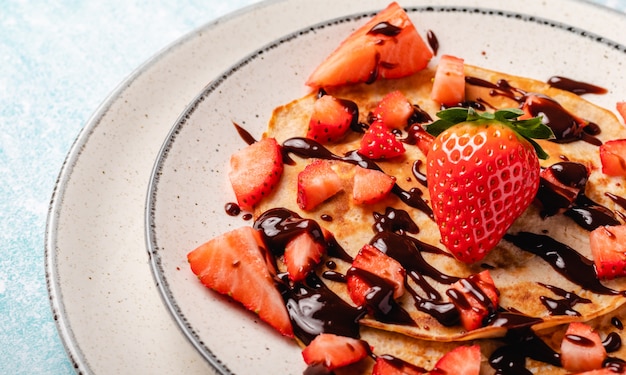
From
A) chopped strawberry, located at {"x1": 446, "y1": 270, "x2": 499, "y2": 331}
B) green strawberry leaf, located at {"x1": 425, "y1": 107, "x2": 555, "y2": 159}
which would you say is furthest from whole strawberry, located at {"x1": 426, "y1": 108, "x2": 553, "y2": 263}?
chopped strawberry, located at {"x1": 446, "y1": 270, "x2": 499, "y2": 331}

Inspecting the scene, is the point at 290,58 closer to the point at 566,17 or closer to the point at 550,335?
the point at 566,17

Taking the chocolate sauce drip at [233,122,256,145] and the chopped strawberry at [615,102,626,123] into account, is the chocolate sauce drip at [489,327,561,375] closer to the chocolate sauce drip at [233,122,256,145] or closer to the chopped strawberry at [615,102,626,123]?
the chopped strawberry at [615,102,626,123]

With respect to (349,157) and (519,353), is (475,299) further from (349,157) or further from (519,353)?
(349,157)

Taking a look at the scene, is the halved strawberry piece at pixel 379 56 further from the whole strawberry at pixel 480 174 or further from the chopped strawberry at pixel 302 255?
the chopped strawberry at pixel 302 255

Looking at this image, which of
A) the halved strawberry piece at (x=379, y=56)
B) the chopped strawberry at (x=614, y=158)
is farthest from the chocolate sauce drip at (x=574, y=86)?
the halved strawberry piece at (x=379, y=56)

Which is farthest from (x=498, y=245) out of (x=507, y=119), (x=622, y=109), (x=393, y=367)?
(x=622, y=109)
